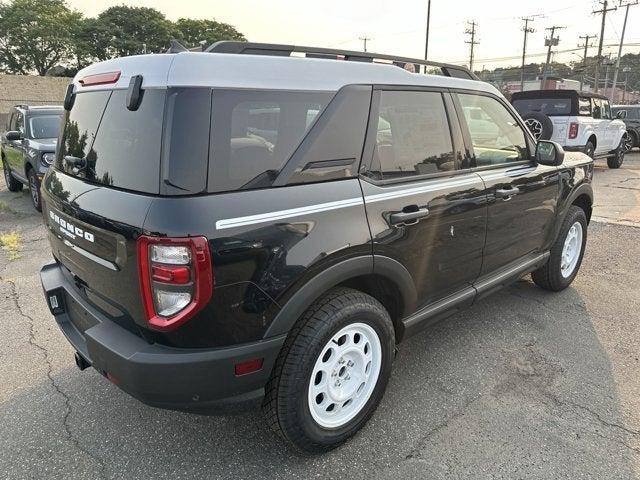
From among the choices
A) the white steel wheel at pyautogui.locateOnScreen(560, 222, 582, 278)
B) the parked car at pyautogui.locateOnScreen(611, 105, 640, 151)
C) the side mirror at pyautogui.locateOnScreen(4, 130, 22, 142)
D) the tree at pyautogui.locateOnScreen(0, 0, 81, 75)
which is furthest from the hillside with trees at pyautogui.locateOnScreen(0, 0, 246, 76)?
the white steel wheel at pyautogui.locateOnScreen(560, 222, 582, 278)

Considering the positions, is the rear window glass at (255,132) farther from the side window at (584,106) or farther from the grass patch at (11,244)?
the side window at (584,106)

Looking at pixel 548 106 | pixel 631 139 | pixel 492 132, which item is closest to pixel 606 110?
pixel 548 106

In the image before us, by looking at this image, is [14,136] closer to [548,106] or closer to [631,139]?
[548,106]

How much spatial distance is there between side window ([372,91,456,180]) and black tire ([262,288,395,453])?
0.71m

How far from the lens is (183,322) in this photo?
6.26 feet

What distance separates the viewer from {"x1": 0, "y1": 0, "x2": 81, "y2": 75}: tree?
47.8m

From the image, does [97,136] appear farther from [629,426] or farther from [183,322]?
[629,426]

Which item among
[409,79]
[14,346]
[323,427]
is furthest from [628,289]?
[14,346]

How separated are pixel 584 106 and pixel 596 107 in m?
0.92

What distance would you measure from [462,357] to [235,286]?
209 cm

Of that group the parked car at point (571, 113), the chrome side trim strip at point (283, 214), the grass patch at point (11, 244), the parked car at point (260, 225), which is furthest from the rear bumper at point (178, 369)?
the parked car at point (571, 113)

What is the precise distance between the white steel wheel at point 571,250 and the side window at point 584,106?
926 cm

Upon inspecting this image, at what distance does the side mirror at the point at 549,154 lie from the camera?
3680 mm

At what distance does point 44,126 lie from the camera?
8.88 m
